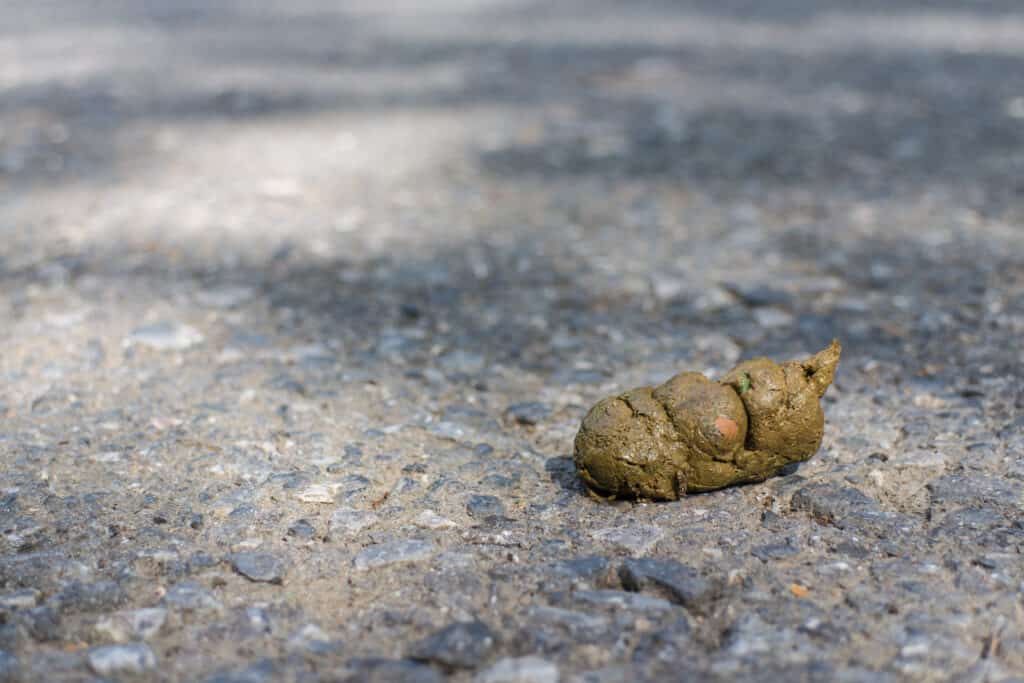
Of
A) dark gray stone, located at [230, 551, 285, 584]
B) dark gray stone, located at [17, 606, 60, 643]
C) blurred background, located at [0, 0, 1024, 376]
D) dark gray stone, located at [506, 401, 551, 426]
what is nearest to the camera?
dark gray stone, located at [17, 606, 60, 643]

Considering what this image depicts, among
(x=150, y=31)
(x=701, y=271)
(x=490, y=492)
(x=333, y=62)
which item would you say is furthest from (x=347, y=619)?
(x=150, y=31)

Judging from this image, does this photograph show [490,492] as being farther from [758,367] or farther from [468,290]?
[468,290]

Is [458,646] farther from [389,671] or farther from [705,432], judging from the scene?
[705,432]

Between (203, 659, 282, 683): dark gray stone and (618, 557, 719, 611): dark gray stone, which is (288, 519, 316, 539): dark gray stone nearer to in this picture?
(203, 659, 282, 683): dark gray stone

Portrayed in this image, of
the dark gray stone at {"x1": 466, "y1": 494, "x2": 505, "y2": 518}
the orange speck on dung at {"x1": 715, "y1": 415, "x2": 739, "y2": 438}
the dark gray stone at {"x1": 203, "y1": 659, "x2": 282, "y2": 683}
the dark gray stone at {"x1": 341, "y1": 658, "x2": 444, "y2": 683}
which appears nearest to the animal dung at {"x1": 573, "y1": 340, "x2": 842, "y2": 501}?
the orange speck on dung at {"x1": 715, "y1": 415, "x2": 739, "y2": 438}

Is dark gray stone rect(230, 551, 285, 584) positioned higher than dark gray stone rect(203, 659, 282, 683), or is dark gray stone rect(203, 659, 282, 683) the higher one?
dark gray stone rect(203, 659, 282, 683)

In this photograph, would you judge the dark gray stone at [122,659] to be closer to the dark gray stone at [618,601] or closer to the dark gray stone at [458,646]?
the dark gray stone at [458,646]
